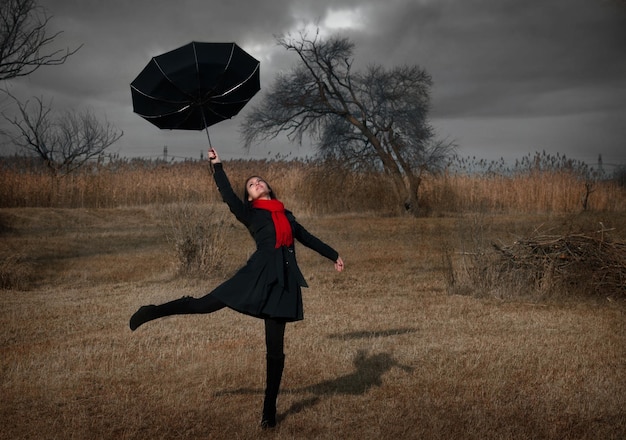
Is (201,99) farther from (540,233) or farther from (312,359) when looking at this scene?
(540,233)

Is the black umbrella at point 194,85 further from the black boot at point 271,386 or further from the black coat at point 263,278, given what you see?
the black boot at point 271,386

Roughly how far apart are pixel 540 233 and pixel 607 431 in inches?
260

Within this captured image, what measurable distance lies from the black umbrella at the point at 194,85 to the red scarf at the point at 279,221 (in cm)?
95

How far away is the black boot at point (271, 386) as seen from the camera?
511cm

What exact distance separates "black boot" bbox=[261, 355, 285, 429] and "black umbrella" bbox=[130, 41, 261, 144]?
1.99m

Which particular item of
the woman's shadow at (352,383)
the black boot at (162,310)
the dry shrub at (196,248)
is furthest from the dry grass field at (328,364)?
the black boot at (162,310)

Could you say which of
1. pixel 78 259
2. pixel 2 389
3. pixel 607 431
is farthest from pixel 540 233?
pixel 78 259

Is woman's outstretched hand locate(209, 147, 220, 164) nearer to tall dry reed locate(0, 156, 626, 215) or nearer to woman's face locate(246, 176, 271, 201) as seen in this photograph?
woman's face locate(246, 176, 271, 201)

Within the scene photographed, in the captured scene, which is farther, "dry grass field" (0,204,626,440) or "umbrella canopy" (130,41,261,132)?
"umbrella canopy" (130,41,261,132)

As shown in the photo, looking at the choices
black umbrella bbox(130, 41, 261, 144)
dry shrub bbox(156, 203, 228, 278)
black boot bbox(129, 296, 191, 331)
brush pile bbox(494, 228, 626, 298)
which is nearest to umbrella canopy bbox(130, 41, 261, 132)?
black umbrella bbox(130, 41, 261, 144)

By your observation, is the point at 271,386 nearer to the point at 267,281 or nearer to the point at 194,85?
the point at 267,281

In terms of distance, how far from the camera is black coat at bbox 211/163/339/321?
496 cm

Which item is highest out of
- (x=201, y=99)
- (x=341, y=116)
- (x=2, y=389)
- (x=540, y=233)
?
(x=341, y=116)

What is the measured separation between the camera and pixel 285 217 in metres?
5.31
